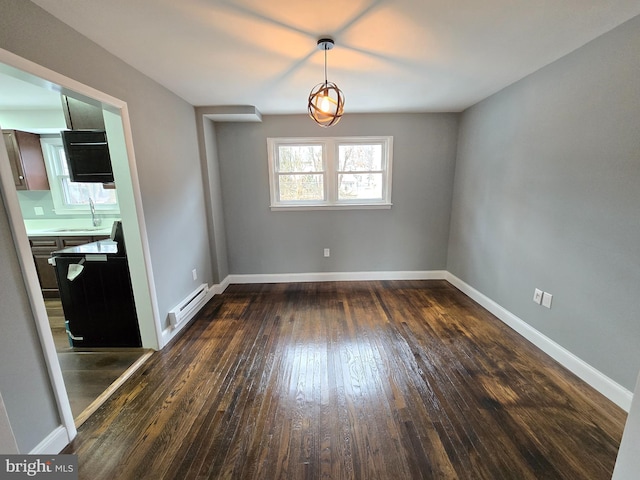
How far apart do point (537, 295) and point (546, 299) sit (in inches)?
3.5

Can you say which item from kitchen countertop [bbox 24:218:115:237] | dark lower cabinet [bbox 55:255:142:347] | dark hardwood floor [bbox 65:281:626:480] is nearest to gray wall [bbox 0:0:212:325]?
dark lower cabinet [bbox 55:255:142:347]

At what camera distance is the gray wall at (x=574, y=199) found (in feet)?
5.40

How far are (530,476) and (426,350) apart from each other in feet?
3.39

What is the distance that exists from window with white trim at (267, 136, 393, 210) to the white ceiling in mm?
1061

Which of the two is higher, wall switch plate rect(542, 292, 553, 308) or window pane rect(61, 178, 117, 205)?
window pane rect(61, 178, 117, 205)

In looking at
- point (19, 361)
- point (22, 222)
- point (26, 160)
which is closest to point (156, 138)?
point (22, 222)

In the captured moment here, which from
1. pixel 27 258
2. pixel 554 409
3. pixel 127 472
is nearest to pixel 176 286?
pixel 27 258

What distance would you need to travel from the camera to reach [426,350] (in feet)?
7.54

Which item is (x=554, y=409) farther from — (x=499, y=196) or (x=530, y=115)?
(x=530, y=115)

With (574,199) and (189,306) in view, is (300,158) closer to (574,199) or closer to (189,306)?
(189,306)

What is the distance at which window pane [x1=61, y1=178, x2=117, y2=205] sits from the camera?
3.72 metres

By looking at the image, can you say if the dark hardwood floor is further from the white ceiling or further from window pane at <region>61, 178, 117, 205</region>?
window pane at <region>61, 178, 117, 205</region>

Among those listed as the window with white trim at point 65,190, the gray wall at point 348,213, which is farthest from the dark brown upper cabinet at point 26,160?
the gray wall at point 348,213

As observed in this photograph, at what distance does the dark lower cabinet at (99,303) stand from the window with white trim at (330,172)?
2.04m
